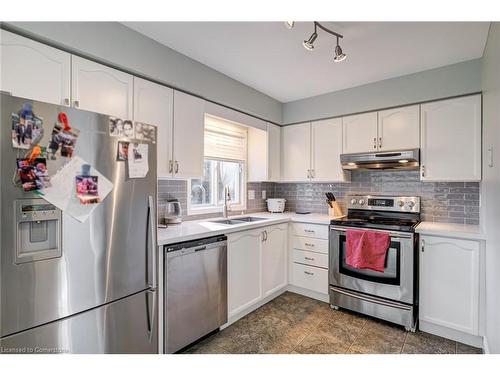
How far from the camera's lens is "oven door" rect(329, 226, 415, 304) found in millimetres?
2357

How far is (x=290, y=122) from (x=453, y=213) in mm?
2100

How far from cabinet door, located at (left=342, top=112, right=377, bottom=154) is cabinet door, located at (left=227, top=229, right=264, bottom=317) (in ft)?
4.83

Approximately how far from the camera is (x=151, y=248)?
167cm

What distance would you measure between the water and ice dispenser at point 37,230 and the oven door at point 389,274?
2386mm

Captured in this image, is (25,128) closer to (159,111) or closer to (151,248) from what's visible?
(151,248)

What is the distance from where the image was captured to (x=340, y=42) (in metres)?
2.06

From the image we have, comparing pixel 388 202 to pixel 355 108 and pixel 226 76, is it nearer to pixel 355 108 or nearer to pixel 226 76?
pixel 355 108

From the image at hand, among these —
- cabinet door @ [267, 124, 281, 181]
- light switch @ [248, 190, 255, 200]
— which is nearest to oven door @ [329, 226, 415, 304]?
cabinet door @ [267, 124, 281, 181]

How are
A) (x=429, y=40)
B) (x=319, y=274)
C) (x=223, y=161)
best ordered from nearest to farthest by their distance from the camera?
(x=429, y=40) → (x=319, y=274) → (x=223, y=161)

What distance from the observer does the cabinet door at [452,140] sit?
7.80 feet

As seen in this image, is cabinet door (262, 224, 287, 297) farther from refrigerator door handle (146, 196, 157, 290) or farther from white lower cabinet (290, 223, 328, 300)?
refrigerator door handle (146, 196, 157, 290)
